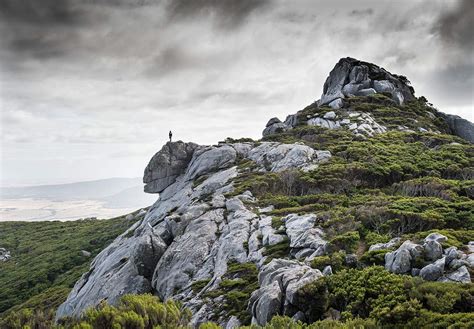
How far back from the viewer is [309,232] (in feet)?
60.6

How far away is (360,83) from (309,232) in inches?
2301

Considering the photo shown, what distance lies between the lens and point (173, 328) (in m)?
9.84

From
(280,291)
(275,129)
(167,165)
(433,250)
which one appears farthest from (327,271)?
(275,129)

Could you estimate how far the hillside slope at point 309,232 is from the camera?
1198 centimetres

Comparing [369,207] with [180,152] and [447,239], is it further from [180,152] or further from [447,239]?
[180,152]

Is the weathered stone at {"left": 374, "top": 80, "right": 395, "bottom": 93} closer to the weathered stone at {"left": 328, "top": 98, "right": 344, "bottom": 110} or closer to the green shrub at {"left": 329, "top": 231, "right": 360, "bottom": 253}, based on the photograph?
the weathered stone at {"left": 328, "top": 98, "right": 344, "bottom": 110}

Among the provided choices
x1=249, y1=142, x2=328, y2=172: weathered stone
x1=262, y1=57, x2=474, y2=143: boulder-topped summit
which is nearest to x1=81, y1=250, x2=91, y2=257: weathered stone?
x1=249, y1=142, x2=328, y2=172: weathered stone

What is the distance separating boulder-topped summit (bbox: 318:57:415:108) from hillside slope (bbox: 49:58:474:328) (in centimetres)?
1738

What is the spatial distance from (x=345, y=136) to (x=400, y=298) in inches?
1389

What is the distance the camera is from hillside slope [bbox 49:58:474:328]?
12.0m

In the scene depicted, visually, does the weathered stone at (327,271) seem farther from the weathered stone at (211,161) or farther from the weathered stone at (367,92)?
the weathered stone at (367,92)

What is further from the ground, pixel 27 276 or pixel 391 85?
pixel 391 85

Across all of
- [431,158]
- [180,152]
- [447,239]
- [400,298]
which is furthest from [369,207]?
[180,152]

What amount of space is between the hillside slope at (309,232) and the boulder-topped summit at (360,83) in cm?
1738
